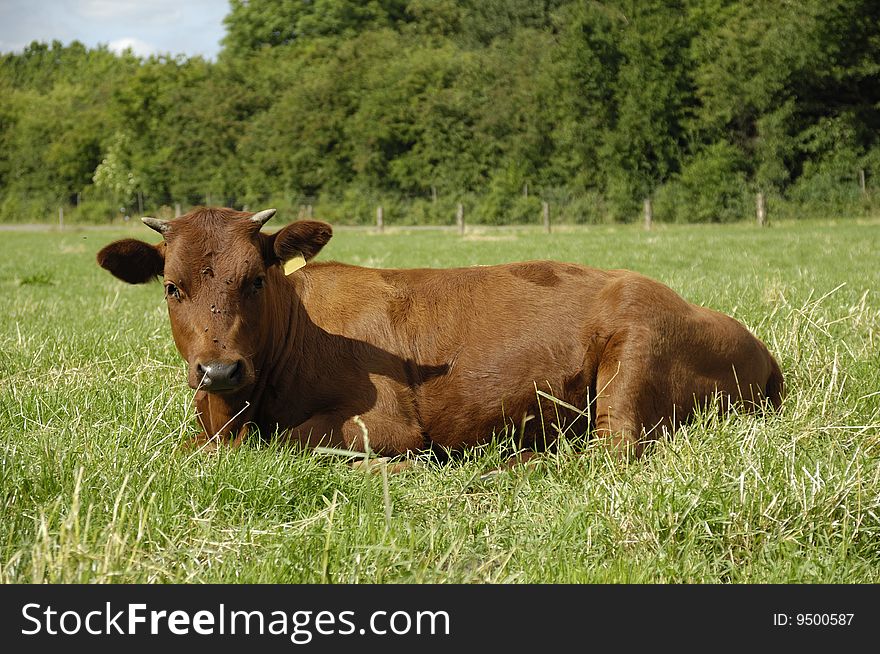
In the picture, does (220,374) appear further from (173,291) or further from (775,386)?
(775,386)

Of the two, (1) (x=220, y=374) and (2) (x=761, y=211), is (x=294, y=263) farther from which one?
(2) (x=761, y=211)

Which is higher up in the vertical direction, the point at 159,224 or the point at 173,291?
the point at 159,224

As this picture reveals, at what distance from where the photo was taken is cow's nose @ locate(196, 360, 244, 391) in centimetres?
416

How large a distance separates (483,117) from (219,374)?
4841cm

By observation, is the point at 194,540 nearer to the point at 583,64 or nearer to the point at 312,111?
the point at 583,64

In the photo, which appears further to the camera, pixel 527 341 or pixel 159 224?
pixel 527 341

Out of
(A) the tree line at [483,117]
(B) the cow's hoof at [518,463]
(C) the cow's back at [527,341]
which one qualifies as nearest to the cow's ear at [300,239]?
(C) the cow's back at [527,341]

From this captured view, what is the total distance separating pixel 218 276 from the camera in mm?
4449

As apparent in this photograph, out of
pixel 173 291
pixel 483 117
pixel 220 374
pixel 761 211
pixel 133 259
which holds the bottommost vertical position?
pixel 761 211

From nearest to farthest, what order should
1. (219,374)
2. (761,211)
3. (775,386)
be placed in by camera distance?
(219,374) < (775,386) < (761,211)

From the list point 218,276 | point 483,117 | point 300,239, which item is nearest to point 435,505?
point 218,276

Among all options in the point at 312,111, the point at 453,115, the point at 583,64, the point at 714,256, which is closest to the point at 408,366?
the point at 714,256

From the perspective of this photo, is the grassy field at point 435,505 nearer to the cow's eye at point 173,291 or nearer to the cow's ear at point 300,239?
the cow's eye at point 173,291

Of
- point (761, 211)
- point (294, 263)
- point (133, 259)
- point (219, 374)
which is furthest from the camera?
point (761, 211)
